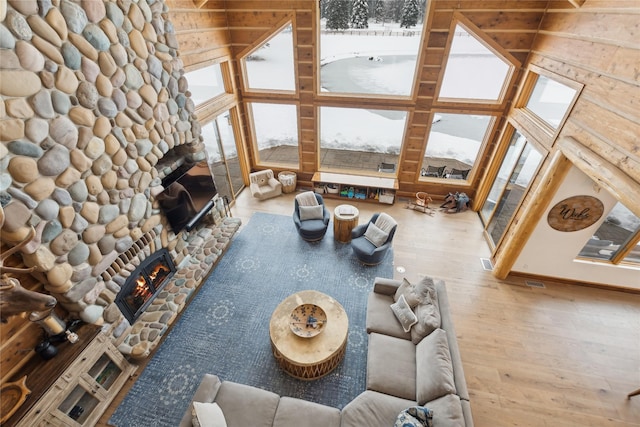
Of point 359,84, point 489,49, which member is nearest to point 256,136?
point 359,84

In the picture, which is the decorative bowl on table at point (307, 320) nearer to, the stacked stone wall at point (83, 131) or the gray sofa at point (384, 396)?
the gray sofa at point (384, 396)

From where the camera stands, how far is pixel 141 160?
3.82 m

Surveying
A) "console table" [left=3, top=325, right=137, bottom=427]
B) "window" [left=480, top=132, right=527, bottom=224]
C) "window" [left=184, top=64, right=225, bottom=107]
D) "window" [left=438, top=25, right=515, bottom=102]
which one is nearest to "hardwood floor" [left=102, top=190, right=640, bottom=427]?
"console table" [left=3, top=325, right=137, bottom=427]

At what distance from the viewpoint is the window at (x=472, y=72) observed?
5477 millimetres

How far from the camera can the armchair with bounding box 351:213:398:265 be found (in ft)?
17.2

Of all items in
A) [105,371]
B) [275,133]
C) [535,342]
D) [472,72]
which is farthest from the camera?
[275,133]

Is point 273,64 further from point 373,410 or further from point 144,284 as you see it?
point 373,410

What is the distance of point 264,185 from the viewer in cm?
757

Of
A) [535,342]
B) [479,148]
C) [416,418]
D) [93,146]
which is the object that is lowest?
[535,342]

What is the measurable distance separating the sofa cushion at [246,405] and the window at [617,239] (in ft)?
18.5

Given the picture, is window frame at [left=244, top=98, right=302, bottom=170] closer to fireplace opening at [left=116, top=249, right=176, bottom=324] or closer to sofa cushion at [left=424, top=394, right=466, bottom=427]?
fireplace opening at [left=116, top=249, right=176, bottom=324]

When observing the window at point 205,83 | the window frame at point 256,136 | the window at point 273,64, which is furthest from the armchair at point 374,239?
the window at point 205,83

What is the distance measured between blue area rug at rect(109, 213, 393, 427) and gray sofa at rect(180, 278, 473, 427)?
57cm

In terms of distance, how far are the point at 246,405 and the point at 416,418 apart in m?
1.80
